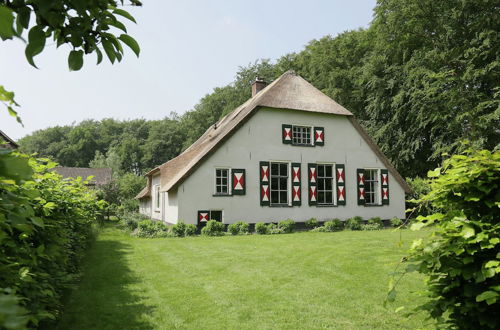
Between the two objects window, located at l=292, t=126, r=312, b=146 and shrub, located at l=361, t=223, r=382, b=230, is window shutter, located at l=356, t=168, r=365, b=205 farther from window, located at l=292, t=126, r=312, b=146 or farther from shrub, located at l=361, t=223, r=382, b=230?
window, located at l=292, t=126, r=312, b=146

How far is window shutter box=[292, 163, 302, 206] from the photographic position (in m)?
15.3

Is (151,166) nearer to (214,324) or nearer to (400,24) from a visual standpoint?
(400,24)

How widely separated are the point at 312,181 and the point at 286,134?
7.44 feet

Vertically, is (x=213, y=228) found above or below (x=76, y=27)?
below

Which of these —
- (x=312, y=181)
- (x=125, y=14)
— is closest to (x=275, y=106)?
(x=312, y=181)

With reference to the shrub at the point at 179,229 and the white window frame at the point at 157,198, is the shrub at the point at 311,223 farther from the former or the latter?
the white window frame at the point at 157,198

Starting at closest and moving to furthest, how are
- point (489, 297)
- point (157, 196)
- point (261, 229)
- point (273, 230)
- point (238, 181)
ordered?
point (489, 297), point (261, 229), point (273, 230), point (238, 181), point (157, 196)

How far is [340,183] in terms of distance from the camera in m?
16.2

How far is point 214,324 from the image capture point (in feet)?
14.3

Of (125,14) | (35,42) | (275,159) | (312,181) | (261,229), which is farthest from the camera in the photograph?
(312,181)

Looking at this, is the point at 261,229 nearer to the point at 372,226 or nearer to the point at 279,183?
the point at 279,183

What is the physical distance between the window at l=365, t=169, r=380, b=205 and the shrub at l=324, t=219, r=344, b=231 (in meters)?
2.50

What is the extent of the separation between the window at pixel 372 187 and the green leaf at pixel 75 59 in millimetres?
16762

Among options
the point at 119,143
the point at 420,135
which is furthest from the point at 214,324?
the point at 119,143
